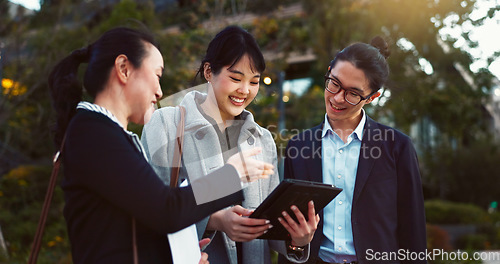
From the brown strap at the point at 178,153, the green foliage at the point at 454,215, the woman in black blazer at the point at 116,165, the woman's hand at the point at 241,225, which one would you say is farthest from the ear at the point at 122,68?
the green foliage at the point at 454,215

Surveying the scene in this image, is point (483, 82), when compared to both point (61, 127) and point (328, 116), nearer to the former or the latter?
point (328, 116)

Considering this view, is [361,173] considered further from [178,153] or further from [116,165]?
[116,165]

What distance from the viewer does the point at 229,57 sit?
2.19m

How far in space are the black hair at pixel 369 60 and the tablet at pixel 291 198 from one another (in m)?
0.94

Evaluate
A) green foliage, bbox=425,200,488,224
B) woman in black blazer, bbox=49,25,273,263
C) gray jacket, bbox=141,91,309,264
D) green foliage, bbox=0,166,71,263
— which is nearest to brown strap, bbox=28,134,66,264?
woman in black blazer, bbox=49,25,273,263

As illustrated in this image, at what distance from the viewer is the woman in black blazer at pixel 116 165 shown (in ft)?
4.40

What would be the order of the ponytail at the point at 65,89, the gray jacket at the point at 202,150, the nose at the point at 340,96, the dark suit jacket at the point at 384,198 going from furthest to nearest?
the nose at the point at 340,96, the dark suit jacket at the point at 384,198, the gray jacket at the point at 202,150, the ponytail at the point at 65,89

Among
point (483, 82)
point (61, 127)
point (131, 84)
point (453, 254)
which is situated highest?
point (483, 82)

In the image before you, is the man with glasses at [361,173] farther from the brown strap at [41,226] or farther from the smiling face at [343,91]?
the brown strap at [41,226]

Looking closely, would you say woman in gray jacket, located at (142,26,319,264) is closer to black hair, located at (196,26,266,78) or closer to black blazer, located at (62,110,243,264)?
black hair, located at (196,26,266,78)

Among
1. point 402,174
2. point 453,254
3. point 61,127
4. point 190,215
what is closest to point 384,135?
point 402,174

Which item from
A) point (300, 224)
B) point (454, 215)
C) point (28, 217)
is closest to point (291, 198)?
point (300, 224)

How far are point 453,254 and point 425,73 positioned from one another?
12.2ft

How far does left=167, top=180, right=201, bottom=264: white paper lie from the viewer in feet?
5.03
